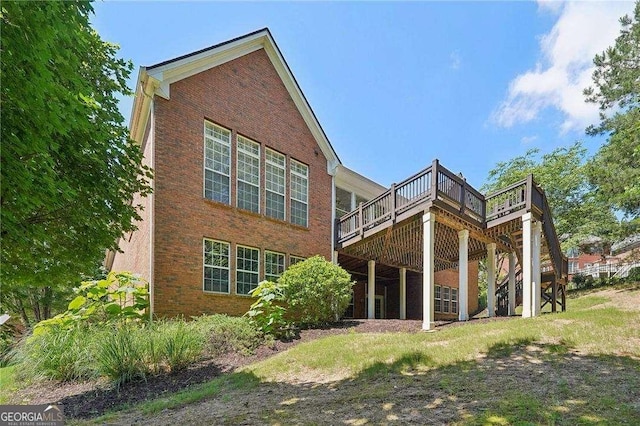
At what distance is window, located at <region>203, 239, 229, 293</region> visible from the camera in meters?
11.5

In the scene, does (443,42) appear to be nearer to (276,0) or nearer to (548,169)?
(276,0)

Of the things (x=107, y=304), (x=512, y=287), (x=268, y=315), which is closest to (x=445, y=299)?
(x=512, y=287)

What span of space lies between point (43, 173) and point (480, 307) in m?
28.7

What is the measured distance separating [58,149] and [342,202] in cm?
1250

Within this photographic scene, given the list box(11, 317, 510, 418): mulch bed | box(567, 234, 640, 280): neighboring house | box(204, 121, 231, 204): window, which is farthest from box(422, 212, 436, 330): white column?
box(567, 234, 640, 280): neighboring house

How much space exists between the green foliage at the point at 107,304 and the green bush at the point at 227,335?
59.5 inches

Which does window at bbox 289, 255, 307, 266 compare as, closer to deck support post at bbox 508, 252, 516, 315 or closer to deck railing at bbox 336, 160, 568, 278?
deck railing at bbox 336, 160, 568, 278

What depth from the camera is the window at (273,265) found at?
43.1 ft


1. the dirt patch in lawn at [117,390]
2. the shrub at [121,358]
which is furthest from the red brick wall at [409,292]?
the shrub at [121,358]

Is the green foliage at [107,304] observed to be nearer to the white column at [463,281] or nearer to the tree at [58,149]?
the tree at [58,149]

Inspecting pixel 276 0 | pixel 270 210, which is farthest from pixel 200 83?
pixel 270 210

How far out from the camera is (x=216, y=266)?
38.4ft

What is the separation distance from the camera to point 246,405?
5117 mm

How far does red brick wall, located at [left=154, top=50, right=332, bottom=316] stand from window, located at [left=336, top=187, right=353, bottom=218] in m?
1.56
